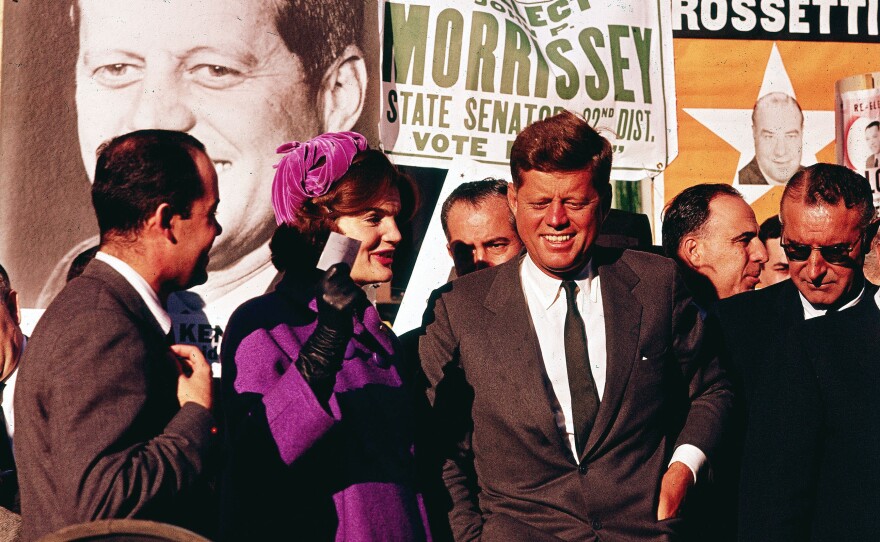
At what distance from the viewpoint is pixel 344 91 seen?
5.02 metres

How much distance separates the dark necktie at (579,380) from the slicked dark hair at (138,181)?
1204mm

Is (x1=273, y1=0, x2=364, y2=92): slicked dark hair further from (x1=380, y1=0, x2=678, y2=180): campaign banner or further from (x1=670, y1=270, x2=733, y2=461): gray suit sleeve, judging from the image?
(x1=670, y1=270, x2=733, y2=461): gray suit sleeve

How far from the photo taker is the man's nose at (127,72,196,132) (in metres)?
4.66

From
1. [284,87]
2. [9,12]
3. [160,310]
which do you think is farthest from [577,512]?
[9,12]

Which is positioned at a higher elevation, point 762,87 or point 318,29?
point 318,29

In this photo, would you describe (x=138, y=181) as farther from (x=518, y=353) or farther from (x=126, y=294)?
(x=518, y=353)

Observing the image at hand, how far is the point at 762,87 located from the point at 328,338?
427 centimetres

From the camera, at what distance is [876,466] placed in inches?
126

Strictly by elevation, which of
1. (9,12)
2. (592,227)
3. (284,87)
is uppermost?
(9,12)

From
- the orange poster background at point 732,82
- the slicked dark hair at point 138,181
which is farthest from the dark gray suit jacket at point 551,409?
the orange poster background at point 732,82

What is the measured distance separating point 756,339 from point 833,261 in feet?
1.41

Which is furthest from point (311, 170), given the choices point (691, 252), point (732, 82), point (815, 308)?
point (732, 82)

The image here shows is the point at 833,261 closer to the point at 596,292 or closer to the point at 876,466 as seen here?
the point at 876,466

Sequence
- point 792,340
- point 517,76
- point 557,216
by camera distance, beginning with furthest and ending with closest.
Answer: point 517,76, point 792,340, point 557,216
